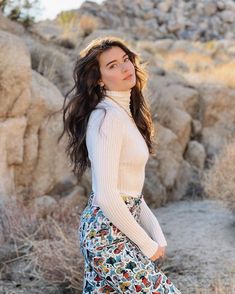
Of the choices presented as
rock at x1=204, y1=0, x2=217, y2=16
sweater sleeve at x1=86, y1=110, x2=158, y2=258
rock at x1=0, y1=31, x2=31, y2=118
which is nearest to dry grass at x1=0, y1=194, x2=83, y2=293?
rock at x1=0, y1=31, x2=31, y2=118

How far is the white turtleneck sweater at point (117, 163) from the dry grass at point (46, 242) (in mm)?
2023

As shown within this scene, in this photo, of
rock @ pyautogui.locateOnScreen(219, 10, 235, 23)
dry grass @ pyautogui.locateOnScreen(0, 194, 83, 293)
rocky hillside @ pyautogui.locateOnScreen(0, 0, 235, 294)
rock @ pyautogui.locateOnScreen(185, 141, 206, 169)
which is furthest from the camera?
rock @ pyautogui.locateOnScreen(219, 10, 235, 23)

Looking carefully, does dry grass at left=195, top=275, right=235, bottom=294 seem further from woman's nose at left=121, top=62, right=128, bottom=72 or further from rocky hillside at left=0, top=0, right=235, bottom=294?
woman's nose at left=121, top=62, right=128, bottom=72

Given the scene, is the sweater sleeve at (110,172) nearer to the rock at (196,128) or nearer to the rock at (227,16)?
the rock at (196,128)

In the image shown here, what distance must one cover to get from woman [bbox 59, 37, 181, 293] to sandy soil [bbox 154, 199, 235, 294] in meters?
1.62

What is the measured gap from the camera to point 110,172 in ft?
8.48

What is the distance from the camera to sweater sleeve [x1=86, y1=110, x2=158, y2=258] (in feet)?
8.50

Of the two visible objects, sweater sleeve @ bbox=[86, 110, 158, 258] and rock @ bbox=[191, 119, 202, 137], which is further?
rock @ bbox=[191, 119, 202, 137]

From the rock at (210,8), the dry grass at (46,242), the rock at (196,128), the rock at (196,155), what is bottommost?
the rock at (196,155)

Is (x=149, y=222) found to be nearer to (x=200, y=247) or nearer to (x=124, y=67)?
(x=124, y=67)

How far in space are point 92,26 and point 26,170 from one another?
1011cm

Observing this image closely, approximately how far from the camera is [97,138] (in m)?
2.62

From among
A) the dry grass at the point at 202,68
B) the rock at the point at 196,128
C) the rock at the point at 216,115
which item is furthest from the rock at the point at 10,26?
the dry grass at the point at 202,68

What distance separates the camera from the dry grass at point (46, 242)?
15.6ft
